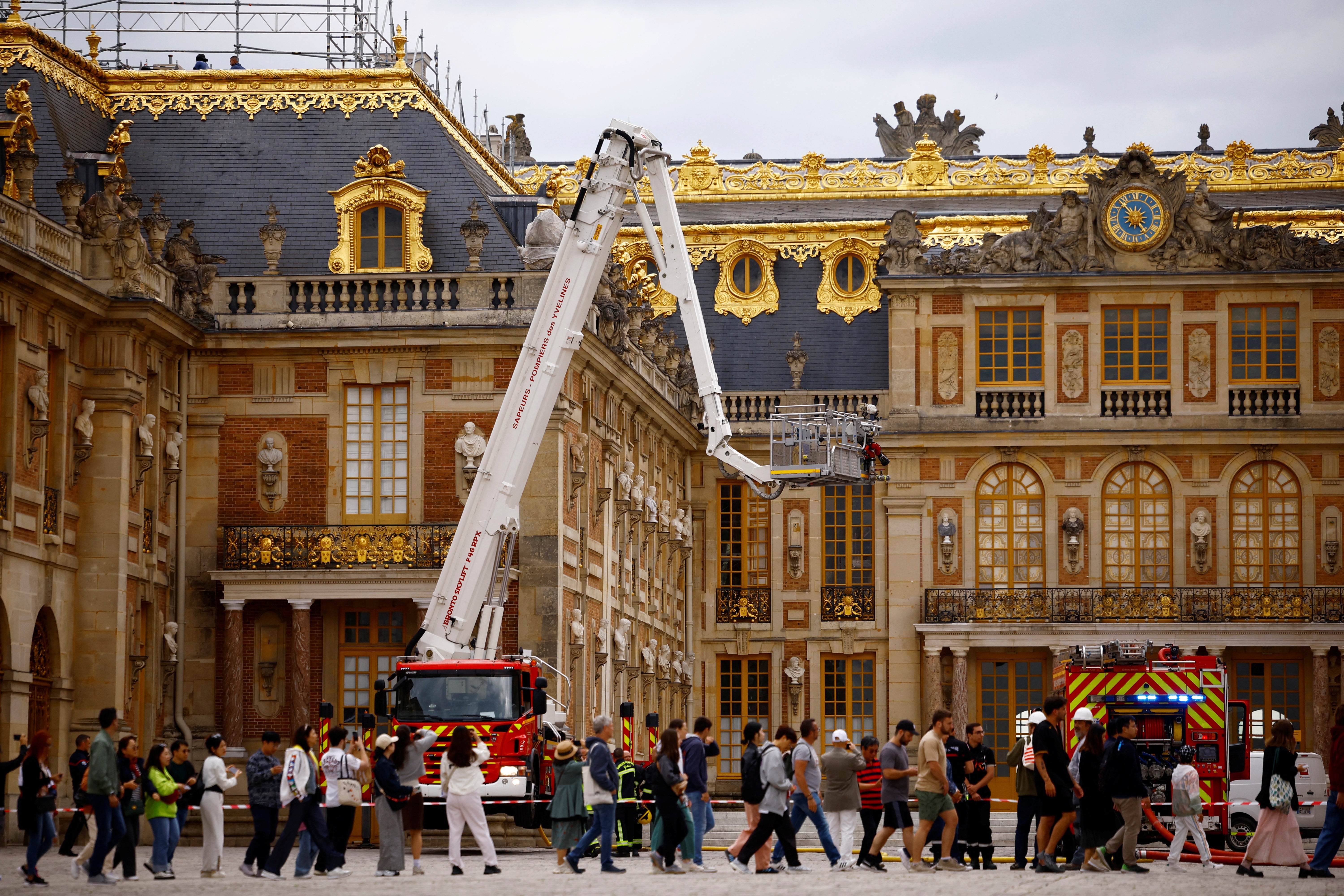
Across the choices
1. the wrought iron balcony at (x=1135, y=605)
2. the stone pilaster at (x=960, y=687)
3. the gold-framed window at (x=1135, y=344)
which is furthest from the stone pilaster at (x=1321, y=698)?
the stone pilaster at (x=960, y=687)

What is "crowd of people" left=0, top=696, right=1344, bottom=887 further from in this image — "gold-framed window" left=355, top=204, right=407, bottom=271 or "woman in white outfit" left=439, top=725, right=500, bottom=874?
"gold-framed window" left=355, top=204, right=407, bottom=271

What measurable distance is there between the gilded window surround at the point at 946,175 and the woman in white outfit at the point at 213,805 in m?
26.8

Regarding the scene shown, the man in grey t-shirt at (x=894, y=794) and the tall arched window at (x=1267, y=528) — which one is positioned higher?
the tall arched window at (x=1267, y=528)

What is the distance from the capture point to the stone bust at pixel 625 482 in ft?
123

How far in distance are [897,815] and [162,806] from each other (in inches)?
263

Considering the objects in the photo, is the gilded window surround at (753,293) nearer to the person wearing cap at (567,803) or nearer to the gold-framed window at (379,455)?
the gold-framed window at (379,455)

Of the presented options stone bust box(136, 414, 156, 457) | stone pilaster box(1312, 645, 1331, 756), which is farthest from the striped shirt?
stone pilaster box(1312, 645, 1331, 756)

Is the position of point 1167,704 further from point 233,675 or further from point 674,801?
point 233,675

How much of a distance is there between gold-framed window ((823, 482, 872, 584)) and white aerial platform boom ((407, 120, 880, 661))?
1874 cm

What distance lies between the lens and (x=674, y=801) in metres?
21.6

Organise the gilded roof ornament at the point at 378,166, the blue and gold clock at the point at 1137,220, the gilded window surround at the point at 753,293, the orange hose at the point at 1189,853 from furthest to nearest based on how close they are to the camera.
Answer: the gilded window surround at the point at 753,293 < the blue and gold clock at the point at 1137,220 < the gilded roof ornament at the point at 378,166 < the orange hose at the point at 1189,853

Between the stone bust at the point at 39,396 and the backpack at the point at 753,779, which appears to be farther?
the stone bust at the point at 39,396

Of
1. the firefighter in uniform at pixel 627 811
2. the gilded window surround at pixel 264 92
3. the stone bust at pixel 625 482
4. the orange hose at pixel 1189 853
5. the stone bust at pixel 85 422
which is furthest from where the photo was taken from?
the stone bust at pixel 625 482

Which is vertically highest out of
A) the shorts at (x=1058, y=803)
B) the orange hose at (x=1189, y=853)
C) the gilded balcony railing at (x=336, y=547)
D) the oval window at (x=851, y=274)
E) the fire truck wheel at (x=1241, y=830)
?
the oval window at (x=851, y=274)
